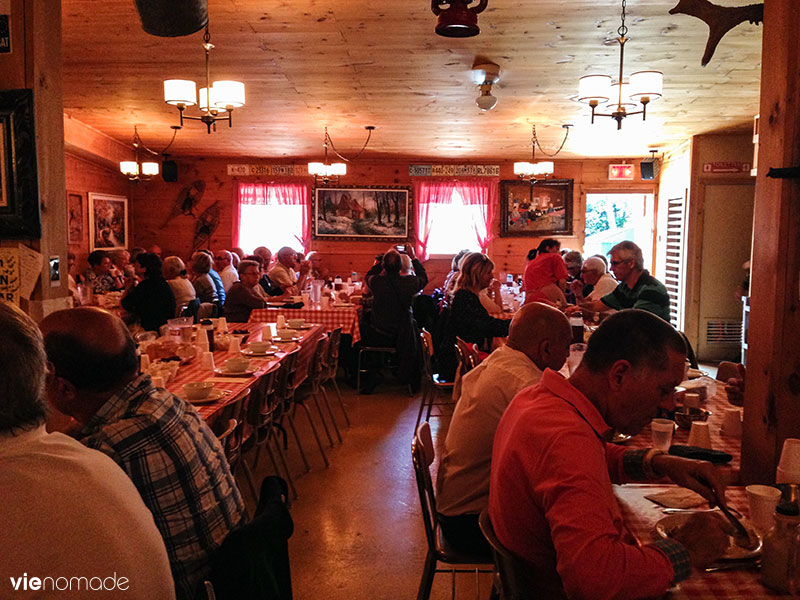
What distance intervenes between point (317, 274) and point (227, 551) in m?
8.65

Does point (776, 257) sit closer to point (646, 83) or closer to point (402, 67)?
point (646, 83)

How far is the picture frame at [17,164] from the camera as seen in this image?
2.26 meters

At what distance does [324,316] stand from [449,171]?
5.24 m

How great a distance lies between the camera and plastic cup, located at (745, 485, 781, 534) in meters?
1.73

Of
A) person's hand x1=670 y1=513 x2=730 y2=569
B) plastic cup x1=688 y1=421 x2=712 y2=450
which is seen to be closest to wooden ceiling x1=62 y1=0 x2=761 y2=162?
plastic cup x1=688 y1=421 x2=712 y2=450

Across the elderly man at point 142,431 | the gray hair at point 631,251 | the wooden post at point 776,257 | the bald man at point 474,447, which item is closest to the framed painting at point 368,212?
the gray hair at point 631,251

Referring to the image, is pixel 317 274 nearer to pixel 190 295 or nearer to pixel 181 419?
pixel 190 295

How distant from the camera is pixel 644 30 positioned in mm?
5051

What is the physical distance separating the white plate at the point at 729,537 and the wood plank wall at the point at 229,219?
31.6ft

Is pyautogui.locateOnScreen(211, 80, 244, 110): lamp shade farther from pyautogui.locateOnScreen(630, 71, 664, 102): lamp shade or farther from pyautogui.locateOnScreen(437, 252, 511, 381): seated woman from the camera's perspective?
pyautogui.locateOnScreen(630, 71, 664, 102): lamp shade

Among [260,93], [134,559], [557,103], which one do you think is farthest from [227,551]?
[557,103]

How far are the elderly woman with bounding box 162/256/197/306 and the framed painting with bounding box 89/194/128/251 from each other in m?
4.18

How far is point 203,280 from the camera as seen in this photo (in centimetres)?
722

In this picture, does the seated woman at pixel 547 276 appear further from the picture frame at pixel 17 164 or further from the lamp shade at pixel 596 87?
the picture frame at pixel 17 164
